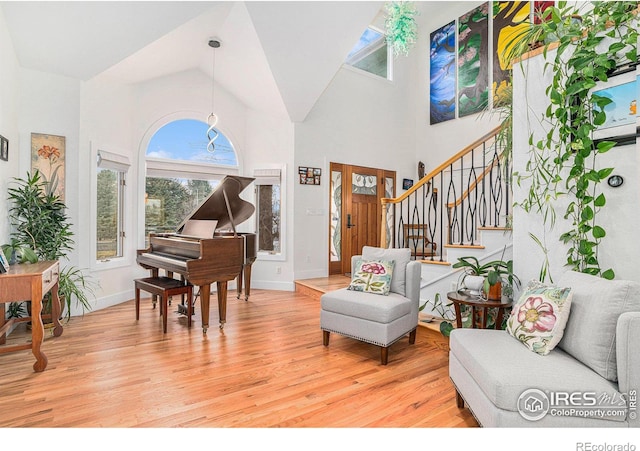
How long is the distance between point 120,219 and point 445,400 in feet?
15.8

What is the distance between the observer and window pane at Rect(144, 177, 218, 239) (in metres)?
5.33

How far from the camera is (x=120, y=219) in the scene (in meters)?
5.00

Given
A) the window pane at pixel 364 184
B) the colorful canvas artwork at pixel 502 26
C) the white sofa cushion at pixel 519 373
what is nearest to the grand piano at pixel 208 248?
the white sofa cushion at pixel 519 373

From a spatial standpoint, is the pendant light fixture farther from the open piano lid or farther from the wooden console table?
the wooden console table

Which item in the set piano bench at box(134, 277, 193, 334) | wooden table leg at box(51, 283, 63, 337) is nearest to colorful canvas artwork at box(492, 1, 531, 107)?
piano bench at box(134, 277, 193, 334)

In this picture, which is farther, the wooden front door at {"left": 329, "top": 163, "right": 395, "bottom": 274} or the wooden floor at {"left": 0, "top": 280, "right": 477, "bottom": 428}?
the wooden front door at {"left": 329, "top": 163, "right": 395, "bottom": 274}

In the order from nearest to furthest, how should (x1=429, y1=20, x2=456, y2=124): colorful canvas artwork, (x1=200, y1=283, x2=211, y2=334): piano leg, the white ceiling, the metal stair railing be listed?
the white ceiling, (x1=200, y1=283, x2=211, y2=334): piano leg, the metal stair railing, (x1=429, y1=20, x2=456, y2=124): colorful canvas artwork

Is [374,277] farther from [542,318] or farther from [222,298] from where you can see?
[222,298]

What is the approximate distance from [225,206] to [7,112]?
228 centimetres

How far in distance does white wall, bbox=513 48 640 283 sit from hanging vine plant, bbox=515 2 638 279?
0.16 feet

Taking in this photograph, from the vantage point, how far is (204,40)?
4.59 meters

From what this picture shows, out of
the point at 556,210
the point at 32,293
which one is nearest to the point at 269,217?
the point at 32,293

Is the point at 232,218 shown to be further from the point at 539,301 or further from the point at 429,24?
the point at 429,24

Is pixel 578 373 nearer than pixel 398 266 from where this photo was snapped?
Yes
